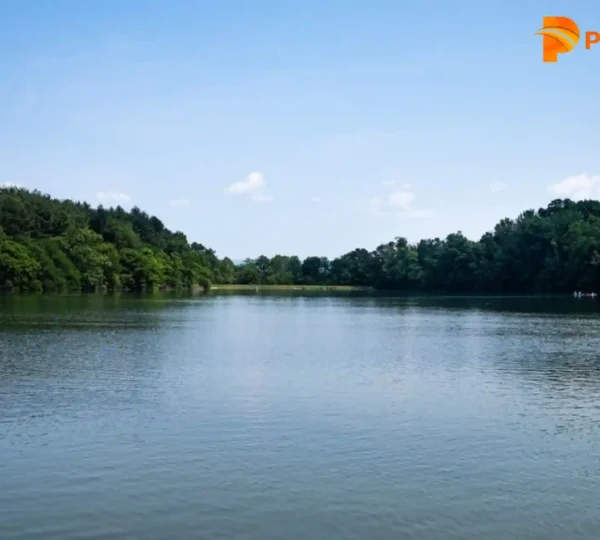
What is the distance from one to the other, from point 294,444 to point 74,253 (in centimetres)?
11137

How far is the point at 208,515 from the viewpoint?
42.4 feet

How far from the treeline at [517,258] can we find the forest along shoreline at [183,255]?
0.66ft

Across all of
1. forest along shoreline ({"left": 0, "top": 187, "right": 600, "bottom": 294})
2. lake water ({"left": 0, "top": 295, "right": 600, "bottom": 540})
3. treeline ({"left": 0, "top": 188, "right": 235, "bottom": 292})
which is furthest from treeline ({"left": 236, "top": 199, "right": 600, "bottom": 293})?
lake water ({"left": 0, "top": 295, "right": 600, "bottom": 540})

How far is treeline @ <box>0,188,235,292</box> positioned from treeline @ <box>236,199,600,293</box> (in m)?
51.4

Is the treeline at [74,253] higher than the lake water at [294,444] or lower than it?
higher

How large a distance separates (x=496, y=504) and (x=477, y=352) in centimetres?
2535

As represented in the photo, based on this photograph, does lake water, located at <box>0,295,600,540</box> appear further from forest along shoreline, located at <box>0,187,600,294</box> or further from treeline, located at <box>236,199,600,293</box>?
treeline, located at <box>236,199,600,293</box>

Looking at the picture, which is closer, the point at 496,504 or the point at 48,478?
the point at 496,504

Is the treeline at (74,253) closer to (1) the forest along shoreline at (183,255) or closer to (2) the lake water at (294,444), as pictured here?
(1) the forest along shoreline at (183,255)

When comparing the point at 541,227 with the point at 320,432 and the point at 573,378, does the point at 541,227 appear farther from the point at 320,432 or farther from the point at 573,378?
the point at 320,432

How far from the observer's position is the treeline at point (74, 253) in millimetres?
110250

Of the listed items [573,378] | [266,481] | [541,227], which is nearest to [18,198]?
[541,227]

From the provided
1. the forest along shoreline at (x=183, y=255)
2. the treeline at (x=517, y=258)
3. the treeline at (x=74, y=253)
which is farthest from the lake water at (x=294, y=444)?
the treeline at (x=517, y=258)

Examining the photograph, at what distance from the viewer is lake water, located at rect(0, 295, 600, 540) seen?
42.1 ft
